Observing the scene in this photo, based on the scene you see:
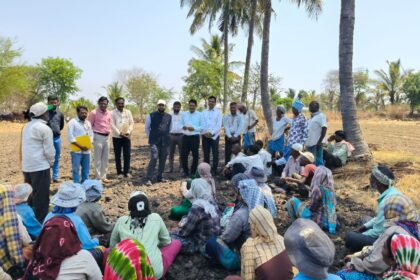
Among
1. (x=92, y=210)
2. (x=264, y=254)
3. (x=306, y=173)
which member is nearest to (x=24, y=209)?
(x=92, y=210)

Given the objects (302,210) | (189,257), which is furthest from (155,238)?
(302,210)

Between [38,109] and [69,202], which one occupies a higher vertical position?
[38,109]

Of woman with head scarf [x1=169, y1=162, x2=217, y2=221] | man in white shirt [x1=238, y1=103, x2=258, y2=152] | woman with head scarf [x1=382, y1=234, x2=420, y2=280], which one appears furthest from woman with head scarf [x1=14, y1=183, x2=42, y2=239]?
man in white shirt [x1=238, y1=103, x2=258, y2=152]

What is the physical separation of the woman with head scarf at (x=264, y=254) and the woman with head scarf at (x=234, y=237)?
3.03ft

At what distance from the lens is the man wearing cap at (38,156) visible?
17.4 feet

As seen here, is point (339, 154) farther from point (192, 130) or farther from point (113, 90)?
point (113, 90)

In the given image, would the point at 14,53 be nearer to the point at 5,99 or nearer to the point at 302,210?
the point at 5,99

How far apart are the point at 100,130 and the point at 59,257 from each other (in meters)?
5.44

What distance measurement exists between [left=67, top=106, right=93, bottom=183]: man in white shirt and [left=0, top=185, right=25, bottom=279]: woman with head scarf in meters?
3.74

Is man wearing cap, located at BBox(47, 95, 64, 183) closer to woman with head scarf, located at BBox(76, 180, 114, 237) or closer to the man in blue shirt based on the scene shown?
the man in blue shirt

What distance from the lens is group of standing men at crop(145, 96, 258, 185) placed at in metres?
8.00

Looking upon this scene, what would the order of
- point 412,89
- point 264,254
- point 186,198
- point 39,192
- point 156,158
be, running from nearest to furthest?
point 264,254, point 39,192, point 186,198, point 156,158, point 412,89

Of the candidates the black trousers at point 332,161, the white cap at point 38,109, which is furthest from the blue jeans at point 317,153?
the white cap at point 38,109

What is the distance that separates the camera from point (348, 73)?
30.3 feet
